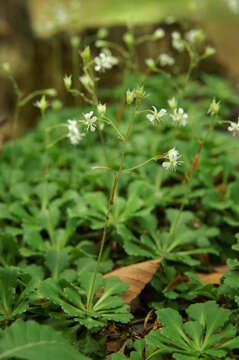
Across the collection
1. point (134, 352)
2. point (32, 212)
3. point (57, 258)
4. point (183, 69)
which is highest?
point (183, 69)

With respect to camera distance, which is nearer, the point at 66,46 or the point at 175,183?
the point at 175,183

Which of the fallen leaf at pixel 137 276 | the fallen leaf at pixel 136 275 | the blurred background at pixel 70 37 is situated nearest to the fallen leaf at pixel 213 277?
the fallen leaf at pixel 137 276

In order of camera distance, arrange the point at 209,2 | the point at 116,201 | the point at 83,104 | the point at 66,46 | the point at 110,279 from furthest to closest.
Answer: the point at 209,2
the point at 66,46
the point at 83,104
the point at 116,201
the point at 110,279

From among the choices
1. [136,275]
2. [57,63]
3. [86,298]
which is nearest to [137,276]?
[136,275]

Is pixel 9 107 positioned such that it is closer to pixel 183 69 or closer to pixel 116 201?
pixel 183 69

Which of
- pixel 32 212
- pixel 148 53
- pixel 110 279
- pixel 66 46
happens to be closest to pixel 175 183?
pixel 32 212

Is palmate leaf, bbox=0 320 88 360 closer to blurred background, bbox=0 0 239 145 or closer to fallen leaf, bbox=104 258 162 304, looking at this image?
fallen leaf, bbox=104 258 162 304

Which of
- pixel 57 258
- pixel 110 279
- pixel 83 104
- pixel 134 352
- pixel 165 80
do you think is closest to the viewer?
pixel 134 352

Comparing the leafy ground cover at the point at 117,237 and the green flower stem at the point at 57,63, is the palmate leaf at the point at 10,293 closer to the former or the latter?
the leafy ground cover at the point at 117,237
